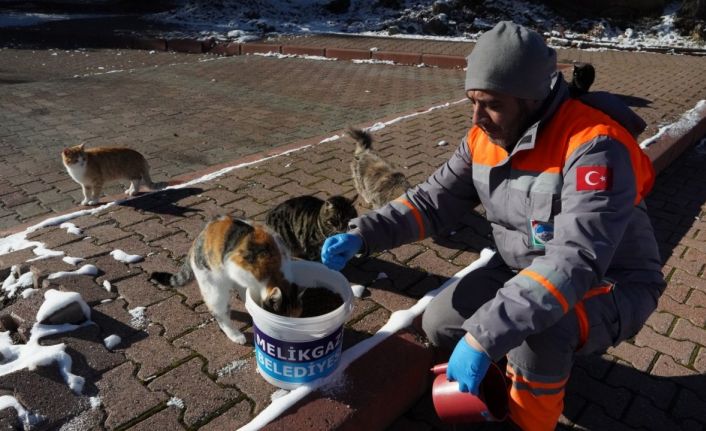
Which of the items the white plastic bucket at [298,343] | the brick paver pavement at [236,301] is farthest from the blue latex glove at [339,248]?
the brick paver pavement at [236,301]

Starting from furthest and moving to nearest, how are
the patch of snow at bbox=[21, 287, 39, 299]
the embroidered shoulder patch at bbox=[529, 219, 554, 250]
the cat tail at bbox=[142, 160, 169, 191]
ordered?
the cat tail at bbox=[142, 160, 169, 191], the patch of snow at bbox=[21, 287, 39, 299], the embroidered shoulder patch at bbox=[529, 219, 554, 250]

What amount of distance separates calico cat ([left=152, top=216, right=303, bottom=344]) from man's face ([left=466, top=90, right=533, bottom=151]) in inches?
47.5

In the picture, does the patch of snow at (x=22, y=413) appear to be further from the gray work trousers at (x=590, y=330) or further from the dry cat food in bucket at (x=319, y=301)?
the gray work trousers at (x=590, y=330)

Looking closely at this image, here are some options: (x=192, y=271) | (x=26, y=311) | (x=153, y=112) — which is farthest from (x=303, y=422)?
(x=153, y=112)

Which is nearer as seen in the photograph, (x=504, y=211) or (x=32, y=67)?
(x=504, y=211)

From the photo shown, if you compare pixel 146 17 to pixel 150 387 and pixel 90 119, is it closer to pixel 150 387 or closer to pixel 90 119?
pixel 90 119

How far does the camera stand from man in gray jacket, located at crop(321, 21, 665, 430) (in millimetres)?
1968

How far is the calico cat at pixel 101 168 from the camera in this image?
4.81m

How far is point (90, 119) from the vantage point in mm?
7684

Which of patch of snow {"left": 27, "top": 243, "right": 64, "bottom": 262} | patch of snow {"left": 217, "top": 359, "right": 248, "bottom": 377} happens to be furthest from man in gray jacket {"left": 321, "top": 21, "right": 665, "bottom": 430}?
patch of snow {"left": 27, "top": 243, "right": 64, "bottom": 262}

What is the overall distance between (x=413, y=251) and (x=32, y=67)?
11423mm

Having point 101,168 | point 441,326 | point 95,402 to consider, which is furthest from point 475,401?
point 101,168

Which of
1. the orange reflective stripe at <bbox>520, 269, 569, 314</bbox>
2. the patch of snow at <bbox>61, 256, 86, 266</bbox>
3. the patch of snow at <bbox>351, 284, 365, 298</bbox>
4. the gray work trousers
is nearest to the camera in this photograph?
the orange reflective stripe at <bbox>520, 269, 569, 314</bbox>

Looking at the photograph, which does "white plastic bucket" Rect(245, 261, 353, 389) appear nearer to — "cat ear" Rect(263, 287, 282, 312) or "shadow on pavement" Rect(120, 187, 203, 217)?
"cat ear" Rect(263, 287, 282, 312)
